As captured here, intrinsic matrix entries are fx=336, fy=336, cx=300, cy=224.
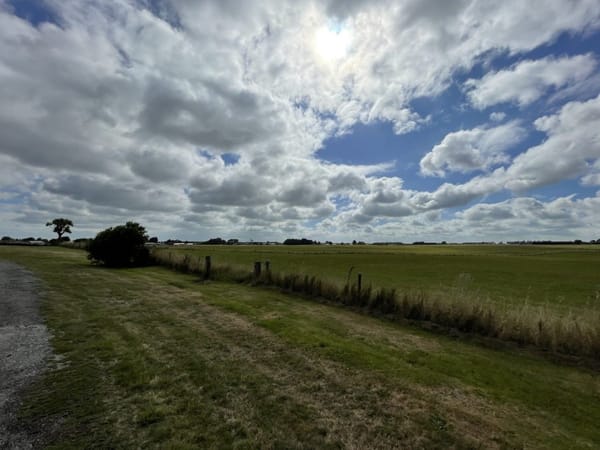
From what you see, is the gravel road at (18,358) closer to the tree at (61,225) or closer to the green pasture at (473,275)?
the green pasture at (473,275)

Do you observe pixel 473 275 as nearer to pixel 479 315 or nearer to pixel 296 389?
pixel 479 315

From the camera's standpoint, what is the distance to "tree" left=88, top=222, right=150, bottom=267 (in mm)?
27755

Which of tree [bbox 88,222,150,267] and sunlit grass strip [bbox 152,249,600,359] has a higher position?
tree [bbox 88,222,150,267]

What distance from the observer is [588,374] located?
6.04 meters

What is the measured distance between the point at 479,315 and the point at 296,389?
19.4 ft

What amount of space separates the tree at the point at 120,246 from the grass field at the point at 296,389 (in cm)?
2128

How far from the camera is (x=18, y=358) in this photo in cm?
561

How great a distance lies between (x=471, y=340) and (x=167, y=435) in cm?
714

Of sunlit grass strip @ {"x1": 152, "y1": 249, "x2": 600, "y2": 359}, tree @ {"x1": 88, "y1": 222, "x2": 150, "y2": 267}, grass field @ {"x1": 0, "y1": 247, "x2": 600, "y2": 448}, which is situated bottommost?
grass field @ {"x1": 0, "y1": 247, "x2": 600, "y2": 448}

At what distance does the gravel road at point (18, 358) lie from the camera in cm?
339

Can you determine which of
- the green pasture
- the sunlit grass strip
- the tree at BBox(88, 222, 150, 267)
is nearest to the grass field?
Answer: the sunlit grass strip

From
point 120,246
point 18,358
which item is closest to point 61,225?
point 120,246

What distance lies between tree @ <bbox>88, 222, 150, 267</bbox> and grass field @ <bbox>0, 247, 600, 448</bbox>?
21.3 metres

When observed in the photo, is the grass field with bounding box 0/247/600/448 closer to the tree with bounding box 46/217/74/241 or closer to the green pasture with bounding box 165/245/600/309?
the green pasture with bounding box 165/245/600/309
